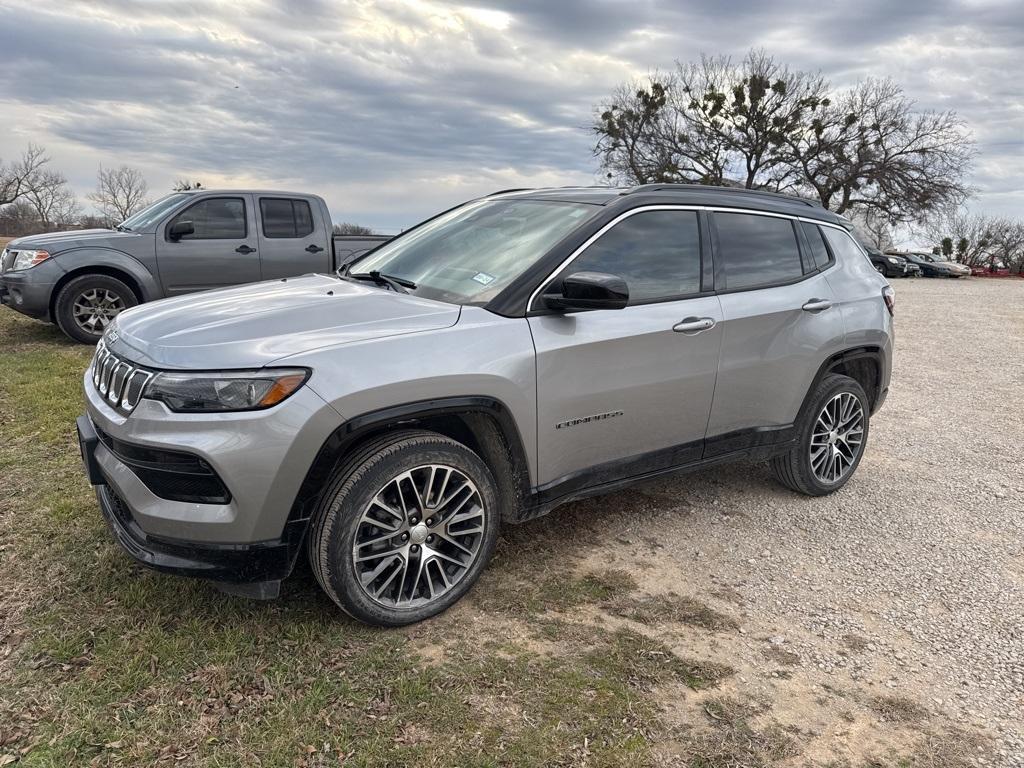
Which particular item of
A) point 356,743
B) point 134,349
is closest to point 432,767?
point 356,743

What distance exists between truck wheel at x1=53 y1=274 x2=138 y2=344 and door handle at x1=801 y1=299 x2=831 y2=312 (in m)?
6.99

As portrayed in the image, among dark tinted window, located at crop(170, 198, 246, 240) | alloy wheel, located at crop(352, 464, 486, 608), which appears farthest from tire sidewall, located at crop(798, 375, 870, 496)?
dark tinted window, located at crop(170, 198, 246, 240)

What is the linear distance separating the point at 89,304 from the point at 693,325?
281 inches

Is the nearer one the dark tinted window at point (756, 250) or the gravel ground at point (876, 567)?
the gravel ground at point (876, 567)

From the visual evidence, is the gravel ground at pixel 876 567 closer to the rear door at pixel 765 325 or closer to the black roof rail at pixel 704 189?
the rear door at pixel 765 325

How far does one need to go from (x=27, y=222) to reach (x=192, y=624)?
2275 inches

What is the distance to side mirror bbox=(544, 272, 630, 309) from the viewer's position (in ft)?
9.71

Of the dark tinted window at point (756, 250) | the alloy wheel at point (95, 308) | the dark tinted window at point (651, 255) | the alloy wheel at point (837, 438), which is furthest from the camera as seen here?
the alloy wheel at point (95, 308)

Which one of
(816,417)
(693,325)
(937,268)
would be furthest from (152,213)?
(937,268)

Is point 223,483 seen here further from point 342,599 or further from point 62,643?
point 62,643

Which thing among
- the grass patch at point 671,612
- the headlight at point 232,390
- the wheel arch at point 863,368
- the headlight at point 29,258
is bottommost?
the grass patch at point 671,612

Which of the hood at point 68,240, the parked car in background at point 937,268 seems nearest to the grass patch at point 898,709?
the hood at point 68,240

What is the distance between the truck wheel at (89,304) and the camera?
7.85 metres

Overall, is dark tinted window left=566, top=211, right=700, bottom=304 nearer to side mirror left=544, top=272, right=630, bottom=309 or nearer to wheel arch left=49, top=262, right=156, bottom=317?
side mirror left=544, top=272, right=630, bottom=309
